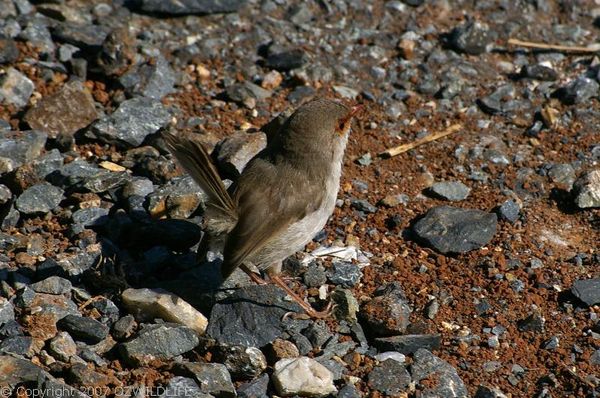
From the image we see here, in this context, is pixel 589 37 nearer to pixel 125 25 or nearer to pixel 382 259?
pixel 382 259

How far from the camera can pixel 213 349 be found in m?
5.38

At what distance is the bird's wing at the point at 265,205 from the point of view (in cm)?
550

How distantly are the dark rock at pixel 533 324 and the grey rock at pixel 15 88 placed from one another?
176 inches

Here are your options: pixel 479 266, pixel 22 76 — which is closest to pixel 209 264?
pixel 479 266

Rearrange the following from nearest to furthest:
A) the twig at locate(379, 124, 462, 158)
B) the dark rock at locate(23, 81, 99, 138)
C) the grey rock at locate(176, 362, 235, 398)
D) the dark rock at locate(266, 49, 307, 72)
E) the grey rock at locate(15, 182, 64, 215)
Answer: the grey rock at locate(176, 362, 235, 398) < the grey rock at locate(15, 182, 64, 215) < the dark rock at locate(23, 81, 99, 138) < the twig at locate(379, 124, 462, 158) < the dark rock at locate(266, 49, 307, 72)

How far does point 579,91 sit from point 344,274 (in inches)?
125

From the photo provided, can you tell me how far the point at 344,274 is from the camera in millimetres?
6070

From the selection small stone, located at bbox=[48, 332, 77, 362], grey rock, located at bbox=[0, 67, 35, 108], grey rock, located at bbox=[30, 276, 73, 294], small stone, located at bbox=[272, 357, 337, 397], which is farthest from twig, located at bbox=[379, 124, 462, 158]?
small stone, located at bbox=[48, 332, 77, 362]

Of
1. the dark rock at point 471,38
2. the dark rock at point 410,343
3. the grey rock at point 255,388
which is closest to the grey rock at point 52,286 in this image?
Answer: the grey rock at point 255,388

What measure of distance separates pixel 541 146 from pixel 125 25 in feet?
13.2

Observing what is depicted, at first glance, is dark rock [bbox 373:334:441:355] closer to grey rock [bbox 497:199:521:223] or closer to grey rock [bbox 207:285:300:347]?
grey rock [bbox 207:285:300:347]

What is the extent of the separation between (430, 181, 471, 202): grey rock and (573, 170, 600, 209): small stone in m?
0.82

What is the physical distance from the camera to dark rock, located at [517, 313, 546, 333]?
18.5 ft

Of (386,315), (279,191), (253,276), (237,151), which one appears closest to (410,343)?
(386,315)
